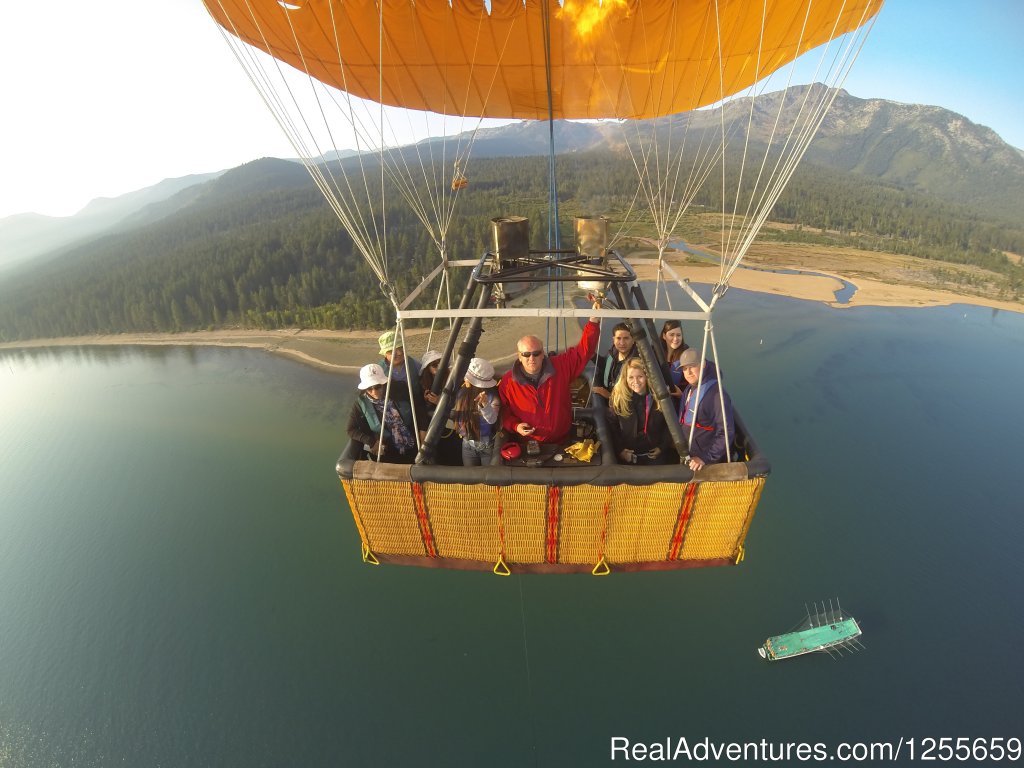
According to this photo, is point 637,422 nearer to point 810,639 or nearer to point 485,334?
point 810,639

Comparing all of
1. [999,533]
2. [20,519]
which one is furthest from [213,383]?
[999,533]

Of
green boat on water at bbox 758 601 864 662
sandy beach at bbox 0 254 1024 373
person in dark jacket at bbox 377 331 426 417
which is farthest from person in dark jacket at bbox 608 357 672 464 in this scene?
sandy beach at bbox 0 254 1024 373

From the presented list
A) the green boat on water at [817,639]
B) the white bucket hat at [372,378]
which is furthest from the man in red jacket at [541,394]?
the green boat on water at [817,639]

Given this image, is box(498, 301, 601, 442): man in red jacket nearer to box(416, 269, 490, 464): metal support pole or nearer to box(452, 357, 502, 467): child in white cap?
box(452, 357, 502, 467): child in white cap

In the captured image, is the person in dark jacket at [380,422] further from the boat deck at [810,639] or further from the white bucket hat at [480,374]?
the boat deck at [810,639]

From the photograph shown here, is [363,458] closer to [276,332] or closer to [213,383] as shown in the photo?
[213,383]
